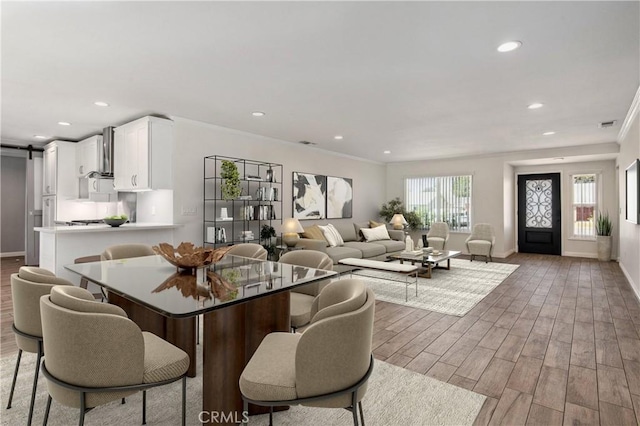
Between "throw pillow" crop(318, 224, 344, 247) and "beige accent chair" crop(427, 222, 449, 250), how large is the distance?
2.40m

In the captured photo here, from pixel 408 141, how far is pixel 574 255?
533 cm

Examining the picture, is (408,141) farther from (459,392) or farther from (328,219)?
(459,392)

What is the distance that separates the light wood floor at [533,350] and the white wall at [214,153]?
7.53ft

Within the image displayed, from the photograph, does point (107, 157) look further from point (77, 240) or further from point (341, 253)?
point (341, 253)

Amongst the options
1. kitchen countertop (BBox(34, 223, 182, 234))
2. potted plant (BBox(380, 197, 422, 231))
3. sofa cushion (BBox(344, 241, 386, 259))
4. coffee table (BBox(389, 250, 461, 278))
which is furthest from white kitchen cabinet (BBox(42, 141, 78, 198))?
potted plant (BBox(380, 197, 422, 231))

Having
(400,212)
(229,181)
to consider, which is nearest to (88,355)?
(229,181)

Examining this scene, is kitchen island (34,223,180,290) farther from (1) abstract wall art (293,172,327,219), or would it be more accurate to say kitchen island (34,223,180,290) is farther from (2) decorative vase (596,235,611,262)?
(2) decorative vase (596,235,611,262)

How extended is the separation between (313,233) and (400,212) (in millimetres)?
3558

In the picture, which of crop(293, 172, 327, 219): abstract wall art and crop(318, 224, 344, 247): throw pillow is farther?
crop(293, 172, 327, 219): abstract wall art

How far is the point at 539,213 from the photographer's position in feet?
28.7

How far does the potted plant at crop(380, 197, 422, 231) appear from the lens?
9008 millimetres

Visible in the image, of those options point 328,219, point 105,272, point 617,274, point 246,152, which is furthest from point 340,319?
point 617,274

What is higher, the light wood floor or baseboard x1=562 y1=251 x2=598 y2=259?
baseboard x1=562 y1=251 x2=598 y2=259

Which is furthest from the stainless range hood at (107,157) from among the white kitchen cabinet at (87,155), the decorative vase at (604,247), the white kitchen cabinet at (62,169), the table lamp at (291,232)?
the decorative vase at (604,247)
